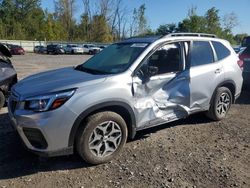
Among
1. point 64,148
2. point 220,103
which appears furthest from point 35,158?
point 220,103

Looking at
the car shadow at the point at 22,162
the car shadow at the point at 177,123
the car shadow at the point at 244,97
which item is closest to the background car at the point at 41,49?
the car shadow at the point at 244,97

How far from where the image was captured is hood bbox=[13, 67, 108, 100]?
3.95m

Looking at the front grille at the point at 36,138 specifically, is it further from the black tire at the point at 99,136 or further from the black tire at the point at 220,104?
the black tire at the point at 220,104

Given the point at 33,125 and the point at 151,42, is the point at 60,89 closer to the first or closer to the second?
the point at 33,125

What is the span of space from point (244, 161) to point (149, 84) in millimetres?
1758

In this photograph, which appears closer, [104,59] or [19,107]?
[19,107]

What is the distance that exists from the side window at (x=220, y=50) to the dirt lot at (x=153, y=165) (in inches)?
59.0

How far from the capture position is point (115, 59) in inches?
199

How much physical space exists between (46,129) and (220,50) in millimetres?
3848

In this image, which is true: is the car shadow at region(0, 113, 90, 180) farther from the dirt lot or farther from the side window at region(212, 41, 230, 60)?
the side window at region(212, 41, 230, 60)

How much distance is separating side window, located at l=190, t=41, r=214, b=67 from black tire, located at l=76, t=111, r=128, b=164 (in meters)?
1.88

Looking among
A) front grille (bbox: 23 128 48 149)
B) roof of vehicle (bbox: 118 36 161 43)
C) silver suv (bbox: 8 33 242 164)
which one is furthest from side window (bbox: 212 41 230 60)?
front grille (bbox: 23 128 48 149)

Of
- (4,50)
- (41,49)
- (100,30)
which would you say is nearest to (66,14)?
(100,30)

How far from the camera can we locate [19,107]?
3.95 m
